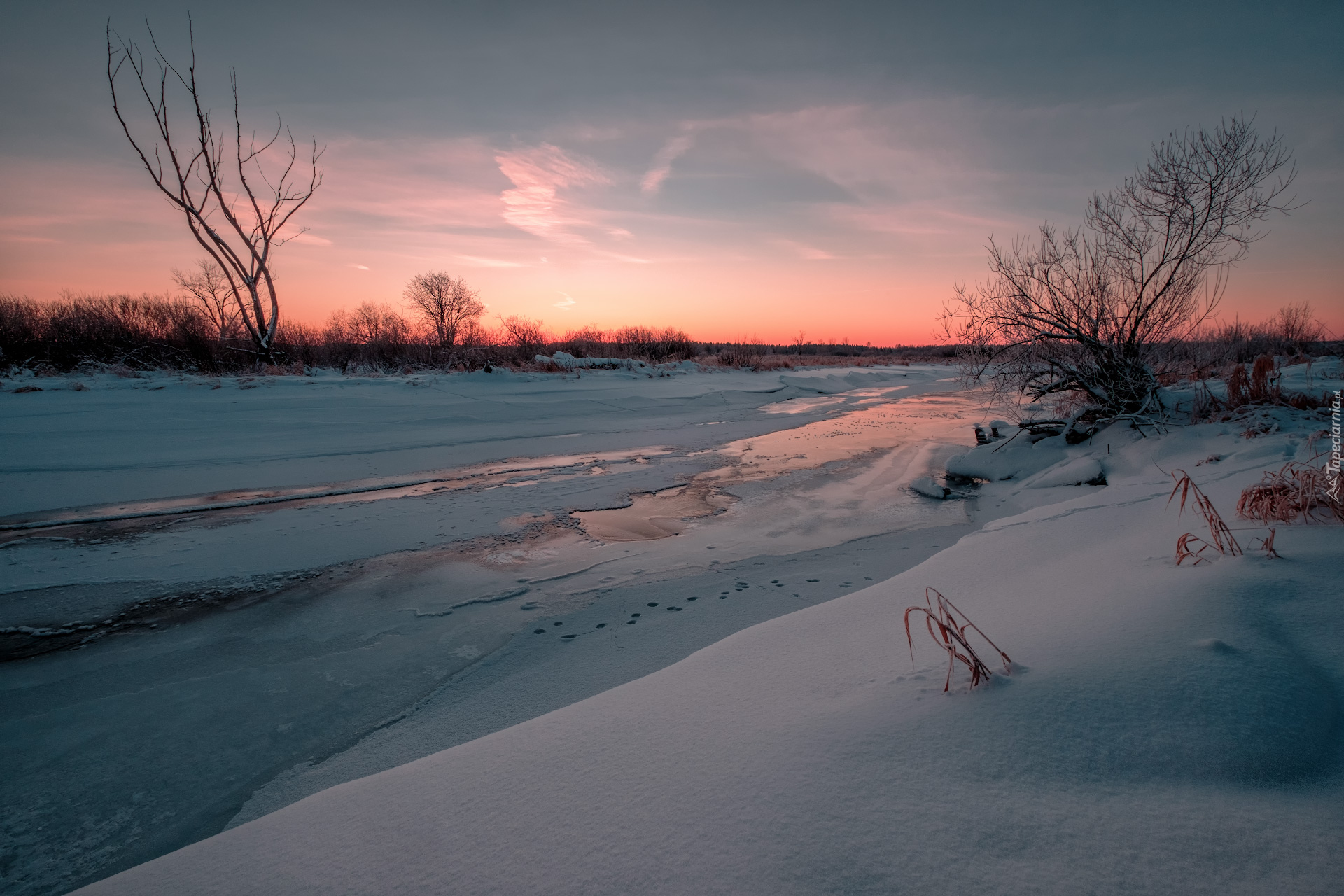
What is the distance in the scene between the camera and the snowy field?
0.96 m

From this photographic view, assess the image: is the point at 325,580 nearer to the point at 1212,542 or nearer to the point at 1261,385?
the point at 1212,542

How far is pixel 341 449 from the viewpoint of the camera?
7242mm

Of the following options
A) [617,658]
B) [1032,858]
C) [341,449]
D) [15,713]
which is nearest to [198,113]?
[341,449]

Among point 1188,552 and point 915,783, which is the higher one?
point 1188,552

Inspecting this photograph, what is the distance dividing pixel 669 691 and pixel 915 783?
877 mm

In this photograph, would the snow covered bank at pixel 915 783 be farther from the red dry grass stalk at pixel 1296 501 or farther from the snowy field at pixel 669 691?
the red dry grass stalk at pixel 1296 501

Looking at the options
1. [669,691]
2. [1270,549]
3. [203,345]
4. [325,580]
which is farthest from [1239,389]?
[203,345]

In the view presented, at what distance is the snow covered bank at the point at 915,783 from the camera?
0.88 m

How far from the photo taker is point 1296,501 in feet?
7.38

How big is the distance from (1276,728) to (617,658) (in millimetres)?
2083

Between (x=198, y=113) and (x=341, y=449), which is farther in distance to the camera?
(x=198, y=113)

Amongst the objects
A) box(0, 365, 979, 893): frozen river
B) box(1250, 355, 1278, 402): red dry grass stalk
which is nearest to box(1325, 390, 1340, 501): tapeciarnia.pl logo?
box(1250, 355, 1278, 402): red dry grass stalk

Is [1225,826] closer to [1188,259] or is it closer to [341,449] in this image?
[1188,259]

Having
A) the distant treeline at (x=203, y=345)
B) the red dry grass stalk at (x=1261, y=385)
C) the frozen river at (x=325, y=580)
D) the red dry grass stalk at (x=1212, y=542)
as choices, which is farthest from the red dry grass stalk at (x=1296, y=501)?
the distant treeline at (x=203, y=345)
